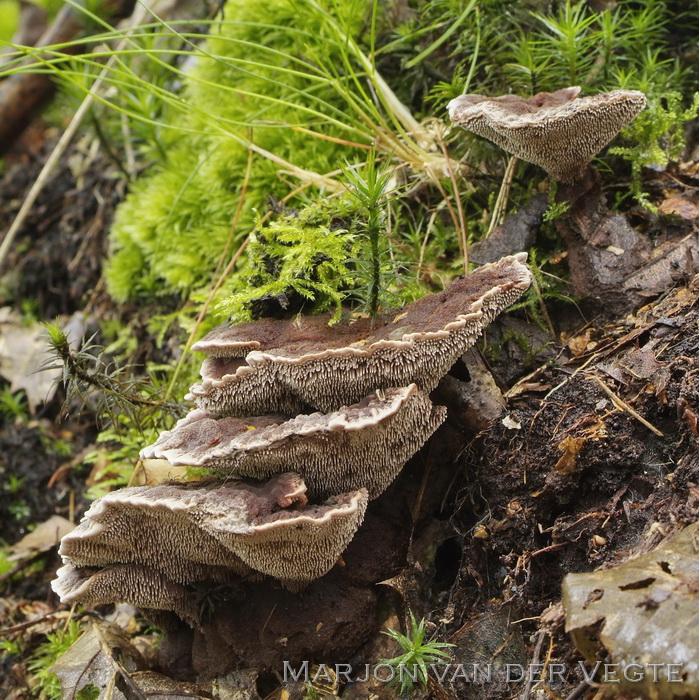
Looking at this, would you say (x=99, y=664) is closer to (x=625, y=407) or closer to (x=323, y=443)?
(x=323, y=443)

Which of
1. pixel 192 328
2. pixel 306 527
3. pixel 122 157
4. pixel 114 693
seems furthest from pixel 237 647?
pixel 122 157

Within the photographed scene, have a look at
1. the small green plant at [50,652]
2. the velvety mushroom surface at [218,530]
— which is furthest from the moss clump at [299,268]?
the small green plant at [50,652]

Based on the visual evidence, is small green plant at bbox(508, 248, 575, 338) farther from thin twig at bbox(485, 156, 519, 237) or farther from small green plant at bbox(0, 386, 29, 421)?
small green plant at bbox(0, 386, 29, 421)

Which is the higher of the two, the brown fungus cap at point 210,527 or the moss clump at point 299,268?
the moss clump at point 299,268

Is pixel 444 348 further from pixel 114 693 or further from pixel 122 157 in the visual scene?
pixel 122 157

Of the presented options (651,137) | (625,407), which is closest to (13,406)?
(625,407)

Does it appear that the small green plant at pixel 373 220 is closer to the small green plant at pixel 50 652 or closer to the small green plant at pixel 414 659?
the small green plant at pixel 414 659
